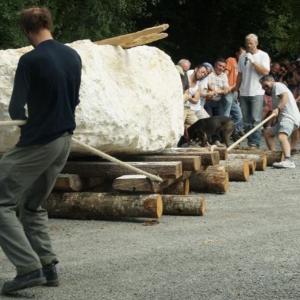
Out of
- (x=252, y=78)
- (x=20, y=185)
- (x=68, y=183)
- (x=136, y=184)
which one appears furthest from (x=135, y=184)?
(x=252, y=78)

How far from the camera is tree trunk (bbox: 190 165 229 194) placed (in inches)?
377

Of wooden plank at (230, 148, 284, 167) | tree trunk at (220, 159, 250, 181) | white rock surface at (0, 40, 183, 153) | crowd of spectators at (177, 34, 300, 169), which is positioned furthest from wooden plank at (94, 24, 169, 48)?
crowd of spectators at (177, 34, 300, 169)

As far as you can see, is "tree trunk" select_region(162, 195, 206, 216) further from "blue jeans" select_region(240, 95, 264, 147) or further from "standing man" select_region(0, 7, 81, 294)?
"blue jeans" select_region(240, 95, 264, 147)

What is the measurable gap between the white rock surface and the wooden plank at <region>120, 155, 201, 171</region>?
120 mm

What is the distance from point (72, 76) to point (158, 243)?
2.10 metres

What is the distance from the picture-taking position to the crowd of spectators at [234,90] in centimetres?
1339

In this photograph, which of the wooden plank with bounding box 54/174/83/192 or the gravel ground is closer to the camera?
the gravel ground

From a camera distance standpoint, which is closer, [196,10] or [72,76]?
[72,76]

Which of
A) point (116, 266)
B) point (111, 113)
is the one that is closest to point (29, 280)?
point (116, 266)

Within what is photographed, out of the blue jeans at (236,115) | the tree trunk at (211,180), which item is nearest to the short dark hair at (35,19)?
the tree trunk at (211,180)

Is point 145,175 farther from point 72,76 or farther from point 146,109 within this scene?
point 72,76

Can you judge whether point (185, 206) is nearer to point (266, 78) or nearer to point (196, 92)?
point (266, 78)

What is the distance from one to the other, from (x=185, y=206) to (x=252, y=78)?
5806mm

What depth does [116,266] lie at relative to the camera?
5965mm
